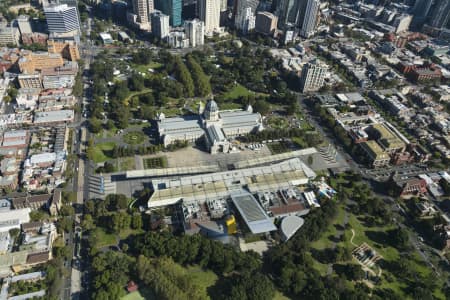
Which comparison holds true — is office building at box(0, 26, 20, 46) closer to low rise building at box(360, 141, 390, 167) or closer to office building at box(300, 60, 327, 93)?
office building at box(300, 60, 327, 93)

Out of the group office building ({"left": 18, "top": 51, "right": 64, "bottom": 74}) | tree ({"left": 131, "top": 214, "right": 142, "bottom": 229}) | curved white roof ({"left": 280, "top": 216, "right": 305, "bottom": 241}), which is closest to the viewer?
curved white roof ({"left": 280, "top": 216, "right": 305, "bottom": 241})

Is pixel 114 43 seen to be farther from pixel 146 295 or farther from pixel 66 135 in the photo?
pixel 146 295

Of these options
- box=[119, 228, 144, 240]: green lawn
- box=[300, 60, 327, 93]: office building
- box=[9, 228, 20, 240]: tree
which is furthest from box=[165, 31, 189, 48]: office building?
box=[9, 228, 20, 240]: tree

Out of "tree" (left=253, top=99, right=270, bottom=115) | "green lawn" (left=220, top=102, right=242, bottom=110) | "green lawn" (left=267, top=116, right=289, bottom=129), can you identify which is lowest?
"green lawn" (left=267, top=116, right=289, bottom=129)

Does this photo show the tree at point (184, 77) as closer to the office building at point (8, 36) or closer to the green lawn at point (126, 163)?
the green lawn at point (126, 163)

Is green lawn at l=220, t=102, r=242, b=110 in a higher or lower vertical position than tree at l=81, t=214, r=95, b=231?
higher

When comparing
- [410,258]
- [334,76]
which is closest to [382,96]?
[334,76]

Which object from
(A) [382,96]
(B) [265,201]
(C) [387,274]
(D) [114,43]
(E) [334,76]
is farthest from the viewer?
(D) [114,43]

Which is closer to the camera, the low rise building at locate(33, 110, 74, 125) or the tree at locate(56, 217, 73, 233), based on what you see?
the tree at locate(56, 217, 73, 233)
